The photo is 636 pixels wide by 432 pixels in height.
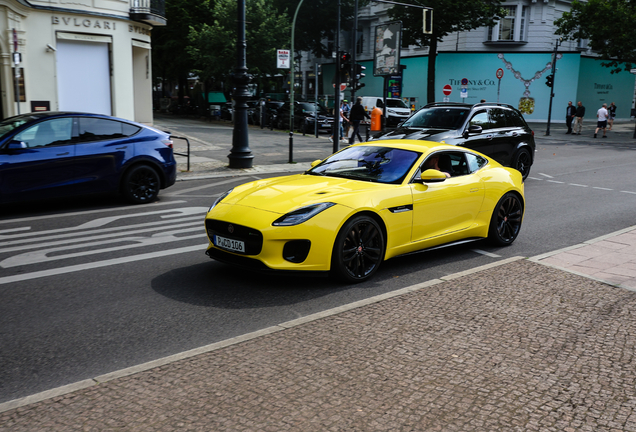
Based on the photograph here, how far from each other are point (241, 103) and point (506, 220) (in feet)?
31.0

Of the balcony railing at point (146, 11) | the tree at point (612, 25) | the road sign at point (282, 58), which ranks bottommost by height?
the road sign at point (282, 58)

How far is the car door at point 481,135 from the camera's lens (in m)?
12.8

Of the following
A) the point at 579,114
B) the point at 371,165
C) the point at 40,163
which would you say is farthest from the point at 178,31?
the point at 371,165

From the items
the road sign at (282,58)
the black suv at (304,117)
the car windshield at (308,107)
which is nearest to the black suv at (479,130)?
the road sign at (282,58)

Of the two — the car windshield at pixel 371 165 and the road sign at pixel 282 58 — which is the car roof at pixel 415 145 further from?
the road sign at pixel 282 58

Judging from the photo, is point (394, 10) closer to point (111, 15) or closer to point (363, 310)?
point (111, 15)

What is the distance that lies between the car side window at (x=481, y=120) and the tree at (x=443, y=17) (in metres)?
26.2

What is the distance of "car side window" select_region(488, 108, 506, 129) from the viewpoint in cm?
1359

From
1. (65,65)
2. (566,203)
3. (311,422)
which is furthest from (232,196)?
(65,65)

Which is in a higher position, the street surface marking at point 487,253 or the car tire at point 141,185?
the car tire at point 141,185

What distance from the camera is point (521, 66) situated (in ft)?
146

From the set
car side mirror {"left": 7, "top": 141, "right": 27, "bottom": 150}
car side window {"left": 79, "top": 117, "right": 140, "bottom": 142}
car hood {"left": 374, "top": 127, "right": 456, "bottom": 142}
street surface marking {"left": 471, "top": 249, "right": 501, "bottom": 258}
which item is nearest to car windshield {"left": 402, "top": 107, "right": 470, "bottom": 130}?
car hood {"left": 374, "top": 127, "right": 456, "bottom": 142}

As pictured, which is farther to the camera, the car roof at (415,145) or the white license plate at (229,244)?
the car roof at (415,145)

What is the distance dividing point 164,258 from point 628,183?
11.8 meters
